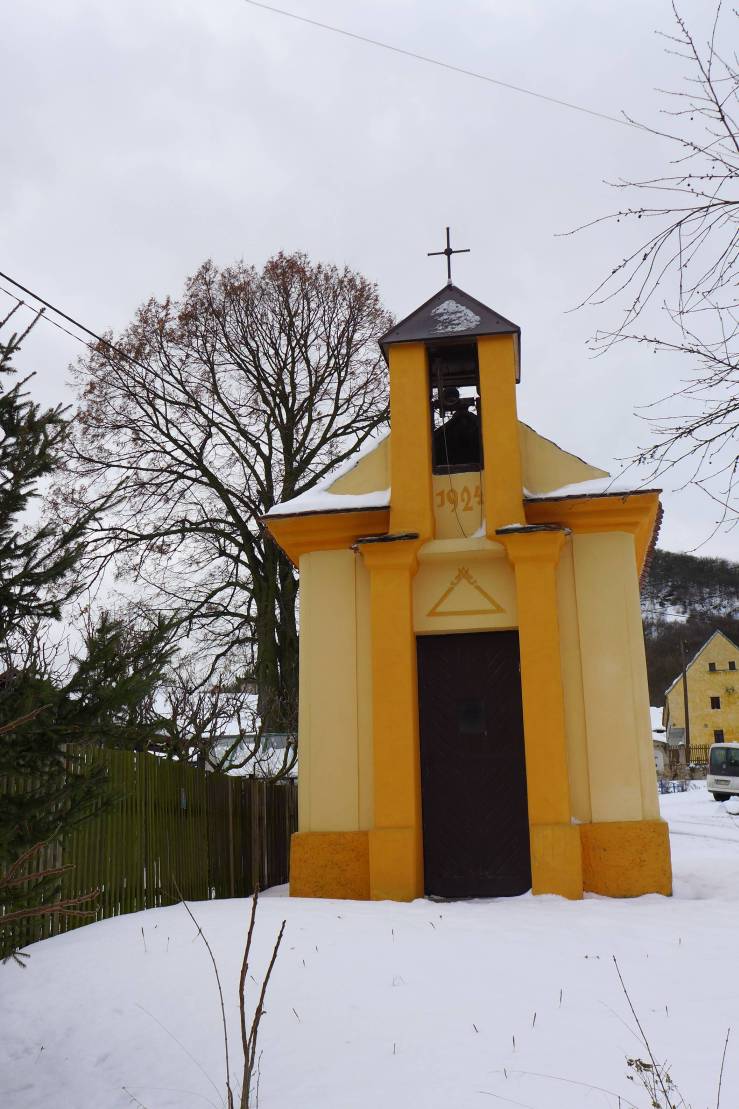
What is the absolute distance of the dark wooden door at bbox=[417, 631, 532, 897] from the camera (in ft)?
31.9

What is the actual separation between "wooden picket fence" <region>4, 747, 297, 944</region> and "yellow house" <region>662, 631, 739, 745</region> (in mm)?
54745

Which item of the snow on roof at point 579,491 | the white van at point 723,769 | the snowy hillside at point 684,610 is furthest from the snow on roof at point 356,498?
the snowy hillside at point 684,610

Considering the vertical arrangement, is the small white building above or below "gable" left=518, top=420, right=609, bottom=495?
below

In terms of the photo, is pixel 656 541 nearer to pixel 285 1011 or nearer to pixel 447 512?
pixel 447 512

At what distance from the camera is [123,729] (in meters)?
4.68

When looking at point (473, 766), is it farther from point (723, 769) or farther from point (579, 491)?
point (723, 769)

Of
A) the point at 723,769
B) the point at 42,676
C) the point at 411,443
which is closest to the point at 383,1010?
the point at 42,676

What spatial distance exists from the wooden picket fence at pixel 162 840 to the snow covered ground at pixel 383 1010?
20.6 inches

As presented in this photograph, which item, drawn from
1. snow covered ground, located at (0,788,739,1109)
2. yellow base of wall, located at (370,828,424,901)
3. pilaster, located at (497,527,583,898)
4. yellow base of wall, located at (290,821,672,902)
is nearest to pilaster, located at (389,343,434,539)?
pilaster, located at (497,527,583,898)

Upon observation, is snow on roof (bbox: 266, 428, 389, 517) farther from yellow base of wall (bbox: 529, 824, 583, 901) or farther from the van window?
the van window

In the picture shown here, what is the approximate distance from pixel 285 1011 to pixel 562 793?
181 inches

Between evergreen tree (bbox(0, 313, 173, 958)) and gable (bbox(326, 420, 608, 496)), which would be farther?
gable (bbox(326, 420, 608, 496))

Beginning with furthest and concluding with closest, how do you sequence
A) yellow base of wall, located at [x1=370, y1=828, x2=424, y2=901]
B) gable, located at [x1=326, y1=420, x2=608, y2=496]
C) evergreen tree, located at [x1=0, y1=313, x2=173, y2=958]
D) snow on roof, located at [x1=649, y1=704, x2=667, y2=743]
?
snow on roof, located at [x1=649, y1=704, x2=667, y2=743], gable, located at [x1=326, y1=420, x2=608, y2=496], yellow base of wall, located at [x1=370, y1=828, x2=424, y2=901], evergreen tree, located at [x1=0, y1=313, x2=173, y2=958]

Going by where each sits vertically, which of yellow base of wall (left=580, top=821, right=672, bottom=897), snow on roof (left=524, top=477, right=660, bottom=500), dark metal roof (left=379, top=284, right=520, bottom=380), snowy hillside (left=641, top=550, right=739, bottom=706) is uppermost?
snowy hillside (left=641, top=550, right=739, bottom=706)
